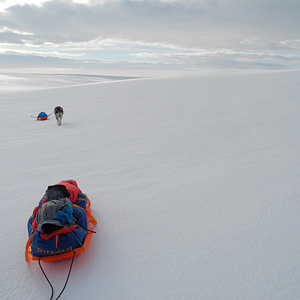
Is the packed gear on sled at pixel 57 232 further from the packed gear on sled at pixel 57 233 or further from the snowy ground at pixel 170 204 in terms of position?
the snowy ground at pixel 170 204

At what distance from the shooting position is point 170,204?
2.90 m

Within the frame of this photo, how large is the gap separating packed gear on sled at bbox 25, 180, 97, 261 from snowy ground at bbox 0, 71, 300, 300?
0.14m

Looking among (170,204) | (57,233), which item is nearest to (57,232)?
(57,233)

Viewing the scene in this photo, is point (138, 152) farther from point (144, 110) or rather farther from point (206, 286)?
point (144, 110)

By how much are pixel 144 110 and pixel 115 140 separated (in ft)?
9.93

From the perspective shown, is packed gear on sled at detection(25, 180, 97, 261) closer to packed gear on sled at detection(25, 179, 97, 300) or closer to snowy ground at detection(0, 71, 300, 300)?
packed gear on sled at detection(25, 179, 97, 300)

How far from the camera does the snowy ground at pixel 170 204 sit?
1.92 meters

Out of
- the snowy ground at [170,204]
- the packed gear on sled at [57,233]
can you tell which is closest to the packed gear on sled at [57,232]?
the packed gear on sled at [57,233]

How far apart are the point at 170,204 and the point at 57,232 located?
1.33m

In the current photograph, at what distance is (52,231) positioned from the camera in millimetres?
2057

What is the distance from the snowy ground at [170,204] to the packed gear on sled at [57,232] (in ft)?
0.46

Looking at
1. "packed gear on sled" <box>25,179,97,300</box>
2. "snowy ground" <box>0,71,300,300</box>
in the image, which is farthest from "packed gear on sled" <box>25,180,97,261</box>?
"snowy ground" <box>0,71,300,300</box>

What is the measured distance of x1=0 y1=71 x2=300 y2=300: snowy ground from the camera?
6.31 feet

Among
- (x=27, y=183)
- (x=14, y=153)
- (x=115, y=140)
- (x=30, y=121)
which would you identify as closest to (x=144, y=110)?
(x=115, y=140)
